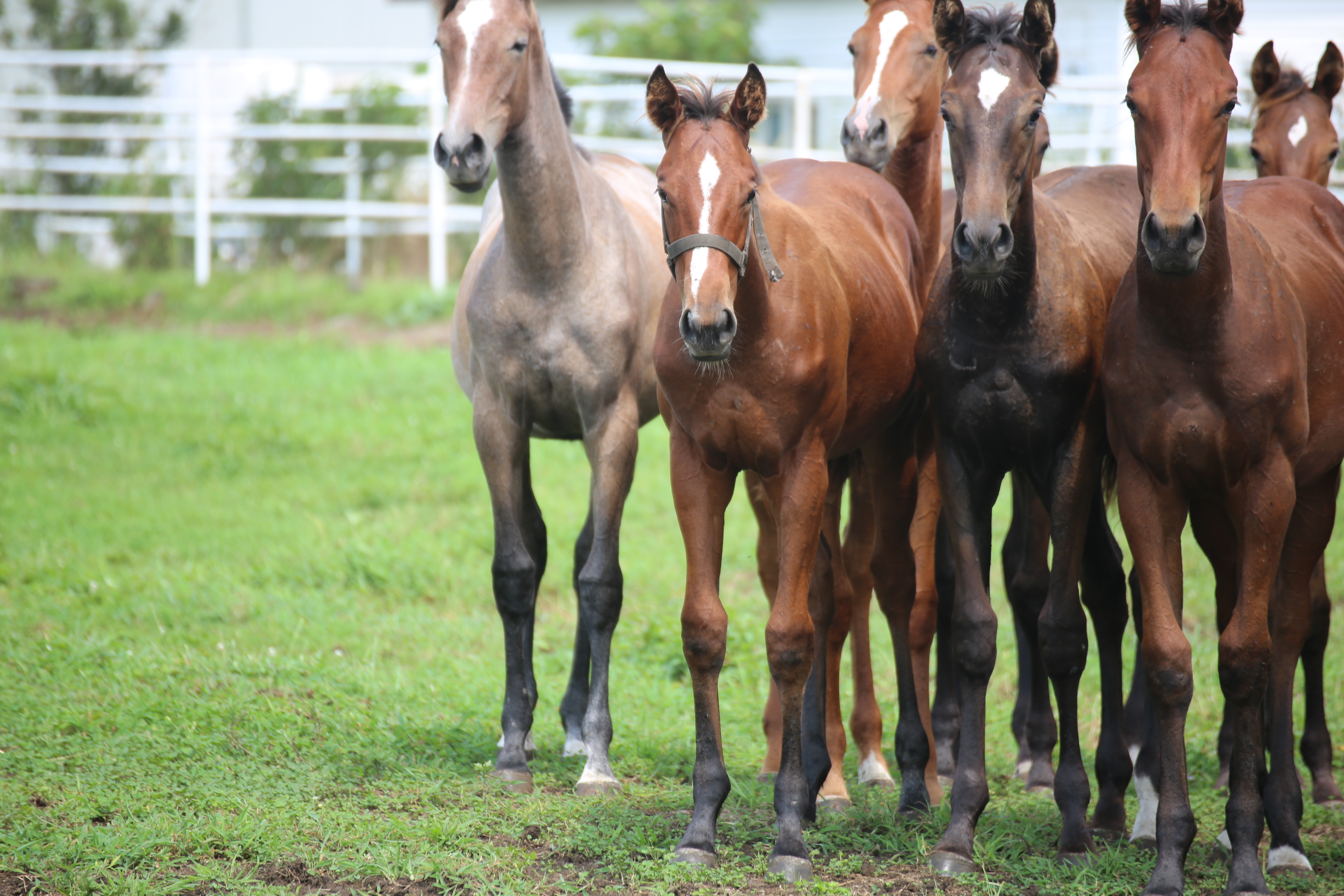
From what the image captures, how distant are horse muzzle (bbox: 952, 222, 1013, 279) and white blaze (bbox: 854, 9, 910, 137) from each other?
1882 millimetres

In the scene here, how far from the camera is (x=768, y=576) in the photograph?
5500 mm

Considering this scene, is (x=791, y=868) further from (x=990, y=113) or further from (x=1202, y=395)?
(x=990, y=113)

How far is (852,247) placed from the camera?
486 centimetres

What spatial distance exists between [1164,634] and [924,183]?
2.78 metres

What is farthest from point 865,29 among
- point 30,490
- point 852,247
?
point 30,490

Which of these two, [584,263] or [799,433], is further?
[584,263]

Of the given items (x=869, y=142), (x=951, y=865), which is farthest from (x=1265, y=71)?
(x=951, y=865)

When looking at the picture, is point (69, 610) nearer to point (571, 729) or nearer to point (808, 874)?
point (571, 729)

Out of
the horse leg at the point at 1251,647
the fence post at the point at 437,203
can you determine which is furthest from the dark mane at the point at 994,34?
the fence post at the point at 437,203

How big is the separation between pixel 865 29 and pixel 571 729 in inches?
140

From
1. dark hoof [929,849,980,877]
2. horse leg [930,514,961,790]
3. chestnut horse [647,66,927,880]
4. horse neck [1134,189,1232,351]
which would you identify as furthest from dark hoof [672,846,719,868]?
horse neck [1134,189,1232,351]

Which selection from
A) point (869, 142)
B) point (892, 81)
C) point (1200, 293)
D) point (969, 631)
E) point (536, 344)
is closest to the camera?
point (1200, 293)

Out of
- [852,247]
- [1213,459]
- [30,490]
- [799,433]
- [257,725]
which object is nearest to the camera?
[1213,459]

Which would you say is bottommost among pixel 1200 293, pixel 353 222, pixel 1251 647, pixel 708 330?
pixel 1251 647
